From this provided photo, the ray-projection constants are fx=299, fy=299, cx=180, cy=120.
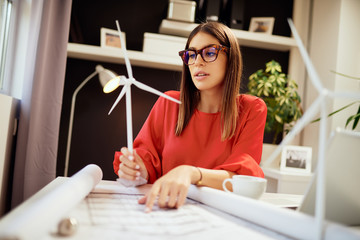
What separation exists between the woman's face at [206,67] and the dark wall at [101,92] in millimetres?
1403

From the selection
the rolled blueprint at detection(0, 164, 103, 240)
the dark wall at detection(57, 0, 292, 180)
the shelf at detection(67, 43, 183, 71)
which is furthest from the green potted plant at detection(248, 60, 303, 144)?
the rolled blueprint at detection(0, 164, 103, 240)

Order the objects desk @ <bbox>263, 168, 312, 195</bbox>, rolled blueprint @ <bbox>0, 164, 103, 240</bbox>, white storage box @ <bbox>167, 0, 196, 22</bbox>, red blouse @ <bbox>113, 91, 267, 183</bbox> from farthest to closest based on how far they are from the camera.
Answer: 1. white storage box @ <bbox>167, 0, 196, 22</bbox>
2. desk @ <bbox>263, 168, 312, 195</bbox>
3. red blouse @ <bbox>113, 91, 267, 183</bbox>
4. rolled blueprint @ <bbox>0, 164, 103, 240</bbox>

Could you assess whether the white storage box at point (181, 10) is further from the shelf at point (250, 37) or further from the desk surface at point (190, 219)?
the desk surface at point (190, 219)

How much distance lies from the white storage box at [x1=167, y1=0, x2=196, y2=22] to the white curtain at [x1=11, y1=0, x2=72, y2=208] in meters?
0.91

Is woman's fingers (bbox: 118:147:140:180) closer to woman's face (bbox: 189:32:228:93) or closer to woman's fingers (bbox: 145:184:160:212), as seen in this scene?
woman's fingers (bbox: 145:184:160:212)

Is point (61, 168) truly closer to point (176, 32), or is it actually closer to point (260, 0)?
point (176, 32)

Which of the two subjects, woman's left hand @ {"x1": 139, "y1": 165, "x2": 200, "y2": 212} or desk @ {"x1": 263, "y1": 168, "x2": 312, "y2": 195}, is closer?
woman's left hand @ {"x1": 139, "y1": 165, "x2": 200, "y2": 212}

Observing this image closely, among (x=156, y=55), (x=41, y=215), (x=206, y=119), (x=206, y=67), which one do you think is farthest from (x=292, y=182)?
(x=41, y=215)

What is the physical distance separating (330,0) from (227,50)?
188 cm

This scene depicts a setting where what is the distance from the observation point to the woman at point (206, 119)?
1350mm

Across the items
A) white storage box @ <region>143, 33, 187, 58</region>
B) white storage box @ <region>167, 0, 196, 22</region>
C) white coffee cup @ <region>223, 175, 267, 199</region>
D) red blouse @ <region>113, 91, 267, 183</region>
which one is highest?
white storage box @ <region>167, 0, 196, 22</region>

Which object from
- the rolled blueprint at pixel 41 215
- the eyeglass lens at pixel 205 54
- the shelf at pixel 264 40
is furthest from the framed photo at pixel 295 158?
the rolled blueprint at pixel 41 215

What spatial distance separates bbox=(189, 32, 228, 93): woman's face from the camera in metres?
1.38

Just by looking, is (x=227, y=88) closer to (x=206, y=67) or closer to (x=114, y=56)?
(x=206, y=67)
